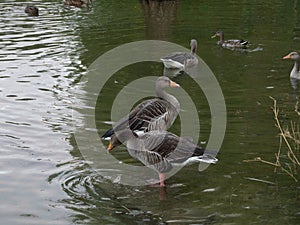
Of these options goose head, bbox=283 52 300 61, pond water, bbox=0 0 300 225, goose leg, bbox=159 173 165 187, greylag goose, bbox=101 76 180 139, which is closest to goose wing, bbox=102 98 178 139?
greylag goose, bbox=101 76 180 139

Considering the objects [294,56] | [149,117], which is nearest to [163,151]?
[149,117]

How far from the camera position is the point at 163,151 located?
31.8 feet

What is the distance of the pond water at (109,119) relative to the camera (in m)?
8.90

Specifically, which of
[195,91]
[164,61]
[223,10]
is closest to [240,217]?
[195,91]

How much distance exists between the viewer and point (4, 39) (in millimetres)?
22625

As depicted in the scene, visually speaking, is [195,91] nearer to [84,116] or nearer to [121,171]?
[84,116]

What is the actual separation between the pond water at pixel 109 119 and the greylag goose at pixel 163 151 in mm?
413

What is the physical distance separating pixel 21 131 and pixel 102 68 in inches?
249

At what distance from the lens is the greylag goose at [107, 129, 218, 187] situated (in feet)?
31.3

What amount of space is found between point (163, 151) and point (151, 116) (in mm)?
1565

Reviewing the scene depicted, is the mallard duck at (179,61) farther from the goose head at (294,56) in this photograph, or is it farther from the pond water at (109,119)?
the goose head at (294,56)

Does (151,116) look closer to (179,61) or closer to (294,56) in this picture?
(179,61)

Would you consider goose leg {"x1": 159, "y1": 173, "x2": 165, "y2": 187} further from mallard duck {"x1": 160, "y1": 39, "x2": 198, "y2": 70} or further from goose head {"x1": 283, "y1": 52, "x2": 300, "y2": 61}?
goose head {"x1": 283, "y1": 52, "x2": 300, "y2": 61}

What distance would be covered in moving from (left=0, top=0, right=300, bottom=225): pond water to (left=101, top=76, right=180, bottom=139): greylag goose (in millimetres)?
763
